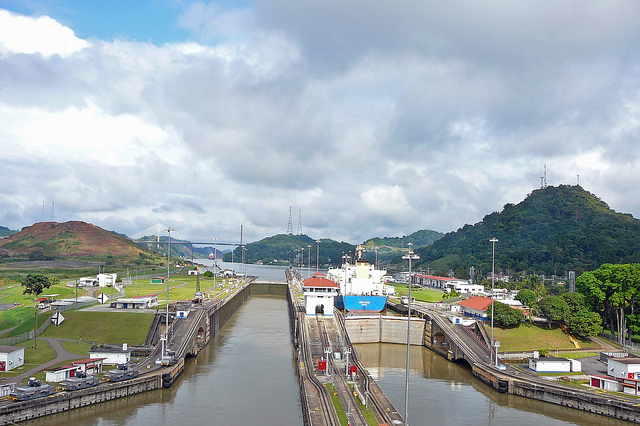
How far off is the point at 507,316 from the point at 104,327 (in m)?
51.7

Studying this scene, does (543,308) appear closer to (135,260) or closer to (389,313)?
(389,313)

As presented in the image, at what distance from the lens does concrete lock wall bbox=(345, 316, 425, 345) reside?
233 ft

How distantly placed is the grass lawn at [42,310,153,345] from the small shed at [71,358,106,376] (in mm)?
13013

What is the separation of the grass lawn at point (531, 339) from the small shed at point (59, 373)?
4732 centimetres

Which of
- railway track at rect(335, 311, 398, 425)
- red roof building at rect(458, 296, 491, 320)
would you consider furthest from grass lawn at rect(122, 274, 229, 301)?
railway track at rect(335, 311, 398, 425)

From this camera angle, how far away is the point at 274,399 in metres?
42.1

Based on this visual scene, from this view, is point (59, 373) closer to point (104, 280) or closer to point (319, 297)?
point (319, 297)

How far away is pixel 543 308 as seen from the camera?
215 ft

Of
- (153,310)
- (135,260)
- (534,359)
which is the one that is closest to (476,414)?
(534,359)

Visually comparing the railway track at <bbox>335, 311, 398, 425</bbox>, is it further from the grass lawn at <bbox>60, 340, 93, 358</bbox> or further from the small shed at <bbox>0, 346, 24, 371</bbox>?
the small shed at <bbox>0, 346, 24, 371</bbox>

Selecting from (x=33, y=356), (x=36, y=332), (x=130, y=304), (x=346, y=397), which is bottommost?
(x=33, y=356)

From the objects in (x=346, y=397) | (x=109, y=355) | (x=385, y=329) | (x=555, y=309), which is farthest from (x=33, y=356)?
(x=555, y=309)

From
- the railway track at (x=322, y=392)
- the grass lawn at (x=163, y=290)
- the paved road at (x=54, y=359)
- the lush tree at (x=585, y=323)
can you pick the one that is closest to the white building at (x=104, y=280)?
the grass lawn at (x=163, y=290)

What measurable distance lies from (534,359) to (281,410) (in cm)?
2740
